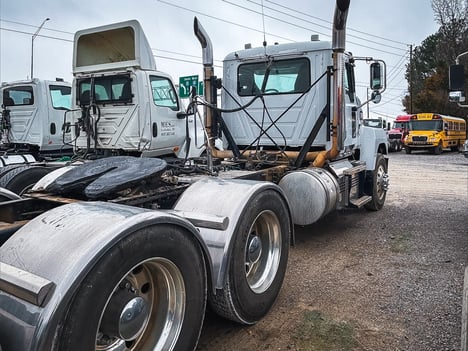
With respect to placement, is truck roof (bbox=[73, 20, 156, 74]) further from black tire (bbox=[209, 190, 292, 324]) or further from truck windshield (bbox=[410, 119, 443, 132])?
truck windshield (bbox=[410, 119, 443, 132])

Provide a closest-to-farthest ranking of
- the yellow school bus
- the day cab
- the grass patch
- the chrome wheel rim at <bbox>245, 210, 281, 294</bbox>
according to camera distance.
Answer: the grass patch
the chrome wheel rim at <bbox>245, 210, 281, 294</bbox>
the yellow school bus
the day cab

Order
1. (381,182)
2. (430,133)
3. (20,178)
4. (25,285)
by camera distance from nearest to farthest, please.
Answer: (25,285)
(20,178)
(381,182)
(430,133)

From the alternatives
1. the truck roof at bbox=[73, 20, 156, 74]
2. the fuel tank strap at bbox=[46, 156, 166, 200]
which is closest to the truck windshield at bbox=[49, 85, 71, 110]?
the truck roof at bbox=[73, 20, 156, 74]

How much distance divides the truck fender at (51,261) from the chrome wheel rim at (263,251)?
3.97ft

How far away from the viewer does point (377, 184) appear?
7.56m

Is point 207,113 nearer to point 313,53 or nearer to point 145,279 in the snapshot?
point 313,53

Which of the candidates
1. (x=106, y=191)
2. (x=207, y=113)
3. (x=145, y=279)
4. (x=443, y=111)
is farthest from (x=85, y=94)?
(x=443, y=111)

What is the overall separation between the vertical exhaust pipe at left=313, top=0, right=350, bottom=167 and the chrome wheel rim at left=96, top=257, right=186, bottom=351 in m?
3.76

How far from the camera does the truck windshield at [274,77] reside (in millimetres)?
6237

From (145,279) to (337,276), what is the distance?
258 cm

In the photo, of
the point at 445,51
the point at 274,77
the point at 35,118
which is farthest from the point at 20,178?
the point at 445,51

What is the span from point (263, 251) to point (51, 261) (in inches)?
82.5

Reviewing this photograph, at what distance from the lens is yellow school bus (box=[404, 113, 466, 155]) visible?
26391 mm

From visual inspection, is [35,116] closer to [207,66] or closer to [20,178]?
[20,178]
